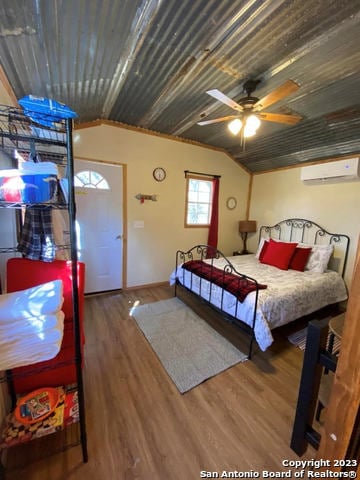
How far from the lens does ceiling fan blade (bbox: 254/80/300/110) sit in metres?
1.53

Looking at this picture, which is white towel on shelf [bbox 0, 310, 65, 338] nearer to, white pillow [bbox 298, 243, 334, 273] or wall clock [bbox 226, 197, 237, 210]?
white pillow [bbox 298, 243, 334, 273]

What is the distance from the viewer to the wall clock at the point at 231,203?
4372 millimetres

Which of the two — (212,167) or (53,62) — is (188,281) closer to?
(212,167)

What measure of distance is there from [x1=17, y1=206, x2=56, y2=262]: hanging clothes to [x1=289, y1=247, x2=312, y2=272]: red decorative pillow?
3189 mm

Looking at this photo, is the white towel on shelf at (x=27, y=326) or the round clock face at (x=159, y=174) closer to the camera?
the white towel on shelf at (x=27, y=326)

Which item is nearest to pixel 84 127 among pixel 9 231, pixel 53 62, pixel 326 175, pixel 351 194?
pixel 53 62

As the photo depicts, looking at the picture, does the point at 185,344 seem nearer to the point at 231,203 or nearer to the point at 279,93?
the point at 279,93

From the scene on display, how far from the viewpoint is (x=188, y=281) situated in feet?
9.80

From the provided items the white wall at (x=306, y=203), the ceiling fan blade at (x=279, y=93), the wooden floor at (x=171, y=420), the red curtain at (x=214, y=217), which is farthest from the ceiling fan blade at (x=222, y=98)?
the wooden floor at (x=171, y=420)

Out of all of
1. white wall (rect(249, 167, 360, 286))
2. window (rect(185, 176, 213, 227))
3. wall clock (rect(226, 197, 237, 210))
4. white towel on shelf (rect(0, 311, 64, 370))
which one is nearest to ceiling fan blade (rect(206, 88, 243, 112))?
white towel on shelf (rect(0, 311, 64, 370))

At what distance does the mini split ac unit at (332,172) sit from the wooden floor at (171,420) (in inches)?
100

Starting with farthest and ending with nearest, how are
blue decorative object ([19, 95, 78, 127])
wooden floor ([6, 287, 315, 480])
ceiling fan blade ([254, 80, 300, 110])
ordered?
ceiling fan blade ([254, 80, 300, 110])
wooden floor ([6, 287, 315, 480])
blue decorative object ([19, 95, 78, 127])

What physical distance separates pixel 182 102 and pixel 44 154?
A: 66.5 inches

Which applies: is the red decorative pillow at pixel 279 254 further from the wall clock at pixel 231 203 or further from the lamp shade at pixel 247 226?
the wall clock at pixel 231 203
